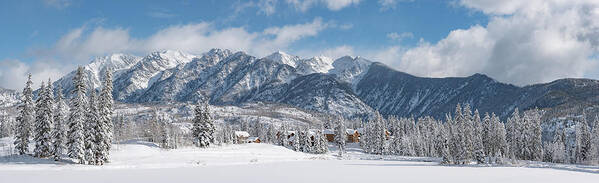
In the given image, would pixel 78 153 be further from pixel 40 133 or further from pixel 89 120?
pixel 40 133

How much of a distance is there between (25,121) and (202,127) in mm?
35473

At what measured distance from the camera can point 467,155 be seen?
232 feet

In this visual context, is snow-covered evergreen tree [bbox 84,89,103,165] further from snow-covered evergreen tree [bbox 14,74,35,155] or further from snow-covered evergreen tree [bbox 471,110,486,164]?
snow-covered evergreen tree [bbox 471,110,486,164]

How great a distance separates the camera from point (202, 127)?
283 feet

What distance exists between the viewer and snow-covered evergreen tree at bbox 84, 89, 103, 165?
47406 mm

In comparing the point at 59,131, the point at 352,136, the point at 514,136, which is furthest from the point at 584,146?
the point at 59,131

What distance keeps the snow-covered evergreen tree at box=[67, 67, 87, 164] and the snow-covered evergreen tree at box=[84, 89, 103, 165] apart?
504 mm

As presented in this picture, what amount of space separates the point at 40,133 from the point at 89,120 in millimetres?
7381

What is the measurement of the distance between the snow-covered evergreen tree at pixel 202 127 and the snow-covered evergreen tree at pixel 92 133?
37.0m

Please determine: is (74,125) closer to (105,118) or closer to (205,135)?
(105,118)

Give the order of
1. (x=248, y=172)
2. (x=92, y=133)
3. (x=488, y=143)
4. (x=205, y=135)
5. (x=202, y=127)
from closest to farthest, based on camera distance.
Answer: (x=248, y=172) → (x=92, y=133) → (x=202, y=127) → (x=205, y=135) → (x=488, y=143)

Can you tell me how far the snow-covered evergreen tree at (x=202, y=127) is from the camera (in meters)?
86.2

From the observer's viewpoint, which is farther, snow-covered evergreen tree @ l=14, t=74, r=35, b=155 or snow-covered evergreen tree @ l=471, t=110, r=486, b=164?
snow-covered evergreen tree @ l=471, t=110, r=486, b=164

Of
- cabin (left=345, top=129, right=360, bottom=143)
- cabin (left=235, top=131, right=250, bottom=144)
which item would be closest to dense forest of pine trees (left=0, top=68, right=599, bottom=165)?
cabin (left=235, top=131, right=250, bottom=144)
